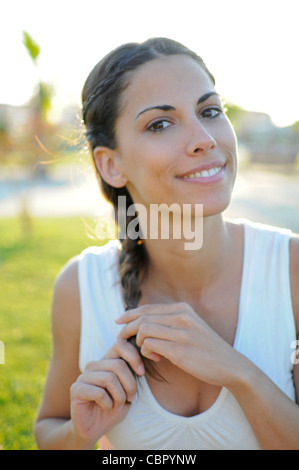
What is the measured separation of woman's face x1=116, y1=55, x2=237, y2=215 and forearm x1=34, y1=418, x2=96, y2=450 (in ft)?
3.68

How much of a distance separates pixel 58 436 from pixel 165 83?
1.70 m

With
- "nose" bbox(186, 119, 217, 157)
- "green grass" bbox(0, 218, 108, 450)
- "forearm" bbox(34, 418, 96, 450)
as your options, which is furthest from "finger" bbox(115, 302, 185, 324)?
"green grass" bbox(0, 218, 108, 450)

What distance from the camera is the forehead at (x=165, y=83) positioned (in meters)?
2.06

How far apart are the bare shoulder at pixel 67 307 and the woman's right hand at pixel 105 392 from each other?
0.40 metres

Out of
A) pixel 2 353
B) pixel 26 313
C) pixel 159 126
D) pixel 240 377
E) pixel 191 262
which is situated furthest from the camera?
pixel 26 313

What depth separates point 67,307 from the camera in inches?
92.7

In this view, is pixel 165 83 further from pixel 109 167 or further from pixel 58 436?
pixel 58 436

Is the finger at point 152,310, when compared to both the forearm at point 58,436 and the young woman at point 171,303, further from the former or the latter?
the forearm at point 58,436

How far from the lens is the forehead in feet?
6.77

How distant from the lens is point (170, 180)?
6.70 ft

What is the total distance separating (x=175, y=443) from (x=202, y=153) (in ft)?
4.19
